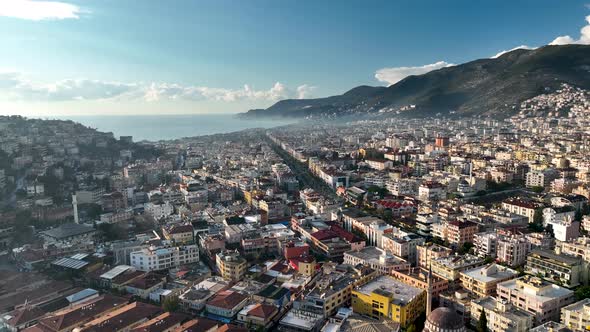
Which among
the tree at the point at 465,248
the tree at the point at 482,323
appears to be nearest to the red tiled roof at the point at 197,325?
the tree at the point at 482,323

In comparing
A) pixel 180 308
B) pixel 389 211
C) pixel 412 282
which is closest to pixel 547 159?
pixel 389 211

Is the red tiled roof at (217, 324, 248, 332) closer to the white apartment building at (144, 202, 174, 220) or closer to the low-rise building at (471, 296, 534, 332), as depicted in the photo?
the low-rise building at (471, 296, 534, 332)

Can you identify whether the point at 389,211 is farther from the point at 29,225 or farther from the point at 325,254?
the point at 29,225

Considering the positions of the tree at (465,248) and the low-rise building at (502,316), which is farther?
the tree at (465,248)

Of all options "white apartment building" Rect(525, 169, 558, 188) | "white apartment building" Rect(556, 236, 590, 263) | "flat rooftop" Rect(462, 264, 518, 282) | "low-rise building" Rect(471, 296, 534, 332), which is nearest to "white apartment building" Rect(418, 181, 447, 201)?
"white apartment building" Rect(525, 169, 558, 188)

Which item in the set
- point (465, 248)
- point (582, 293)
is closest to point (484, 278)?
point (582, 293)

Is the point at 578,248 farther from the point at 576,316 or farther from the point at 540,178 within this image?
the point at 540,178

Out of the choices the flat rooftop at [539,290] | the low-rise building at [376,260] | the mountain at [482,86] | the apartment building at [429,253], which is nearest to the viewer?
the flat rooftop at [539,290]

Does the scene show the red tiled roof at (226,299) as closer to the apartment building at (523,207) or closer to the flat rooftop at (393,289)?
the flat rooftop at (393,289)
